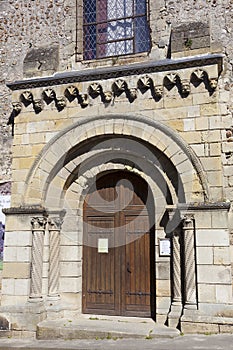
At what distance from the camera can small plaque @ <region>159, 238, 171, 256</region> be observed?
20.9ft

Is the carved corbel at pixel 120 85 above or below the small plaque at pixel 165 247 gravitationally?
above

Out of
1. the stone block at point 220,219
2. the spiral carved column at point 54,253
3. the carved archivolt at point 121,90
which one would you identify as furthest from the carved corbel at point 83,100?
the stone block at point 220,219

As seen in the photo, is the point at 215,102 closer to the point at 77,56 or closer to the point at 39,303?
the point at 77,56

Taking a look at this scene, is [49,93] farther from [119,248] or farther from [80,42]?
[119,248]

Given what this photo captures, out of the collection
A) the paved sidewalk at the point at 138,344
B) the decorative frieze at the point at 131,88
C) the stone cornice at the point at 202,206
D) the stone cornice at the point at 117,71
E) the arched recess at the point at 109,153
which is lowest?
the paved sidewalk at the point at 138,344

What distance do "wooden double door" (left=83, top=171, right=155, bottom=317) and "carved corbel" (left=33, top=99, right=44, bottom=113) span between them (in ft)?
5.20

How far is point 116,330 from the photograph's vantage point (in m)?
5.91

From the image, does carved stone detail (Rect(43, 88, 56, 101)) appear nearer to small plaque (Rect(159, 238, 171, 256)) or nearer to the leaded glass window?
the leaded glass window

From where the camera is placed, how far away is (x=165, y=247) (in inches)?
251

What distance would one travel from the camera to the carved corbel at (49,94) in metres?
6.92

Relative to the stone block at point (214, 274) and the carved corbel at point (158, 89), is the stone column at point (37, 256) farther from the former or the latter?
the carved corbel at point (158, 89)

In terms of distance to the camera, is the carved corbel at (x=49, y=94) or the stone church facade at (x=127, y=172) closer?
the stone church facade at (x=127, y=172)

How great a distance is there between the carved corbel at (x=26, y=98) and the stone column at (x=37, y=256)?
2014mm

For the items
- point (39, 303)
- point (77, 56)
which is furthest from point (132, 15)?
point (39, 303)
